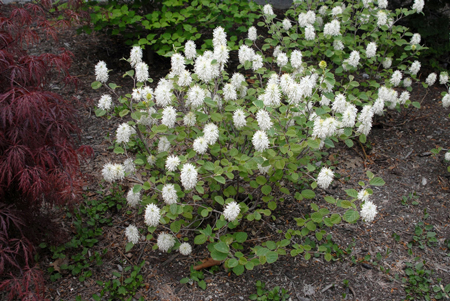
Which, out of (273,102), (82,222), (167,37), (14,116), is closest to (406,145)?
(273,102)

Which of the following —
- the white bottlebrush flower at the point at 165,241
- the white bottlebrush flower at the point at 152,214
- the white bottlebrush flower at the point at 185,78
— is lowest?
the white bottlebrush flower at the point at 165,241

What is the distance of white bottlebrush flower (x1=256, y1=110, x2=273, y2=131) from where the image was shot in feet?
7.25

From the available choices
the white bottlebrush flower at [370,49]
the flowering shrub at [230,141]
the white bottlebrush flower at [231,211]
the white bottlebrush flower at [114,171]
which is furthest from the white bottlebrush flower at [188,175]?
the white bottlebrush flower at [370,49]

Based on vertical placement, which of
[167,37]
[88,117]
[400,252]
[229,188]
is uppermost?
[167,37]

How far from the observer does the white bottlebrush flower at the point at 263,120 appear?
221 cm

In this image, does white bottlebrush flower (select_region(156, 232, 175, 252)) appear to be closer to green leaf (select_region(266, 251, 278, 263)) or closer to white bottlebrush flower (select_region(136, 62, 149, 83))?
green leaf (select_region(266, 251, 278, 263))

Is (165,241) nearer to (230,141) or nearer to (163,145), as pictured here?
(163,145)

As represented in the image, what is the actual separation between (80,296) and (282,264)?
4.67 ft

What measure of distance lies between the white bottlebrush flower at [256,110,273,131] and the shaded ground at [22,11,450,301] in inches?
39.7

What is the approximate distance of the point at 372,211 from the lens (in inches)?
87.3

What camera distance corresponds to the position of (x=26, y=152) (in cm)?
204

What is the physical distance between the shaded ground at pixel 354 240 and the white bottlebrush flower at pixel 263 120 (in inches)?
39.7

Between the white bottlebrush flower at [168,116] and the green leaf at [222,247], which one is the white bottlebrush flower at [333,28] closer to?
the white bottlebrush flower at [168,116]

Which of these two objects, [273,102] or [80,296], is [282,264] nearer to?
[273,102]
